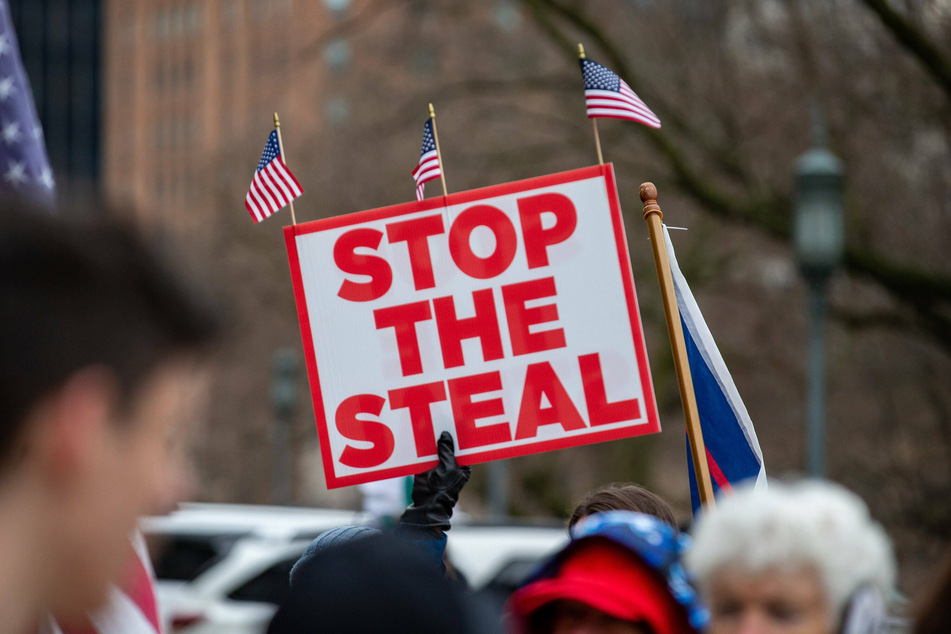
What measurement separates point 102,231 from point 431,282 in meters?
2.33

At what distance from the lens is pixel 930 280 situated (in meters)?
9.36

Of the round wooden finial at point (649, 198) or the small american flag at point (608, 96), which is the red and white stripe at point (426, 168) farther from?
the round wooden finial at point (649, 198)

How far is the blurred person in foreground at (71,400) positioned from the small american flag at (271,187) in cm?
250

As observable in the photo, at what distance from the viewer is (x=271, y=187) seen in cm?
393

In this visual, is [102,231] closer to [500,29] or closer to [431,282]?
[431,282]

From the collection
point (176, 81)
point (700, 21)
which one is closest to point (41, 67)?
point (176, 81)

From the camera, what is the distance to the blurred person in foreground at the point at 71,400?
1.32 m

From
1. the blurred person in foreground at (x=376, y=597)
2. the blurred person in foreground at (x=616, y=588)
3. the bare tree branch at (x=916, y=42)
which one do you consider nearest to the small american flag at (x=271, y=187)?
the blurred person in foreground at (x=616, y=588)

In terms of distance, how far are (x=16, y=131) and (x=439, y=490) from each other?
2.40 metres

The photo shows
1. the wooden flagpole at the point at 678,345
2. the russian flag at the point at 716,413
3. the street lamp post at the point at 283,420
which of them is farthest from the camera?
the street lamp post at the point at 283,420

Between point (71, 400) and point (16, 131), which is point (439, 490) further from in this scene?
point (16, 131)

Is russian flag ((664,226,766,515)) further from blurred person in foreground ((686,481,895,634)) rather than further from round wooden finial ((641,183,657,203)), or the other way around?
blurred person in foreground ((686,481,895,634))

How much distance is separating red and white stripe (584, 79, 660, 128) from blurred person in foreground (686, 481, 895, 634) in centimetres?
216

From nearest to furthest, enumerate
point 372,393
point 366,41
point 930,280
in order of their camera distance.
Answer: point 372,393 < point 930,280 < point 366,41
